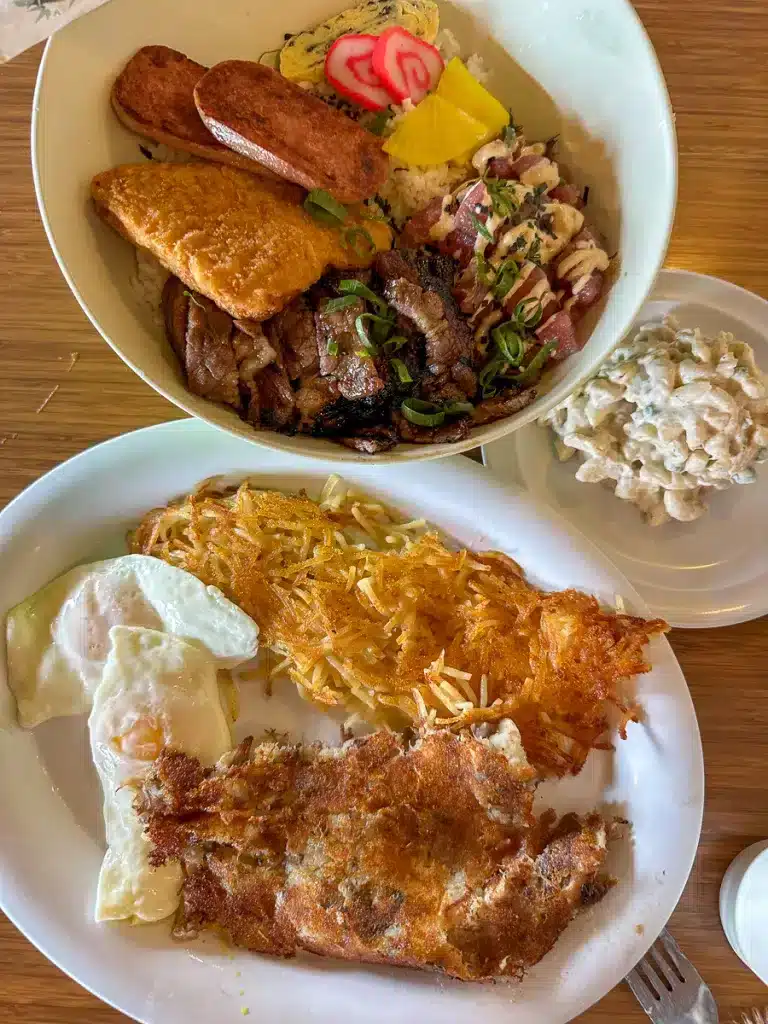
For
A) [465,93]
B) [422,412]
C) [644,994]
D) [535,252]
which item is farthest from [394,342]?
[644,994]

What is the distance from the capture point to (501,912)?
5.89 ft

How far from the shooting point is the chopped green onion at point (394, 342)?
62.1 inches

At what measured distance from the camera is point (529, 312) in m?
1.63

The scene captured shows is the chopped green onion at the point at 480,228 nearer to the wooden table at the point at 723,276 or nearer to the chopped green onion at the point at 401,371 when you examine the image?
the chopped green onion at the point at 401,371

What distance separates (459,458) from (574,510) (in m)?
0.43

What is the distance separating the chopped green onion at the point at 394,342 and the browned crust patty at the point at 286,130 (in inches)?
13.6

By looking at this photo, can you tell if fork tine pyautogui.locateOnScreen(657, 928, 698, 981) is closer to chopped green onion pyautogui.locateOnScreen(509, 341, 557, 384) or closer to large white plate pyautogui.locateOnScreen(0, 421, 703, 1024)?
large white plate pyautogui.locateOnScreen(0, 421, 703, 1024)

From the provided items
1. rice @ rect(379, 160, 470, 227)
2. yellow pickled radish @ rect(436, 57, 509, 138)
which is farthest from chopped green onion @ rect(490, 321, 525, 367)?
yellow pickled radish @ rect(436, 57, 509, 138)

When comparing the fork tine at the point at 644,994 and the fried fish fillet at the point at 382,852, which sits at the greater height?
the fried fish fillet at the point at 382,852

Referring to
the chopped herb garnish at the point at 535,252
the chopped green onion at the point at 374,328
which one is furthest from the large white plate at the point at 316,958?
the chopped herb garnish at the point at 535,252

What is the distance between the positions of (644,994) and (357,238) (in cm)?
221

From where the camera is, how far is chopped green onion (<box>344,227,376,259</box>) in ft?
5.27

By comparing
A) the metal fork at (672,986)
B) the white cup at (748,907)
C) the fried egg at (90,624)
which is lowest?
the metal fork at (672,986)

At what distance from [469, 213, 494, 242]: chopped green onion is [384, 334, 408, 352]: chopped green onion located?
31 cm
